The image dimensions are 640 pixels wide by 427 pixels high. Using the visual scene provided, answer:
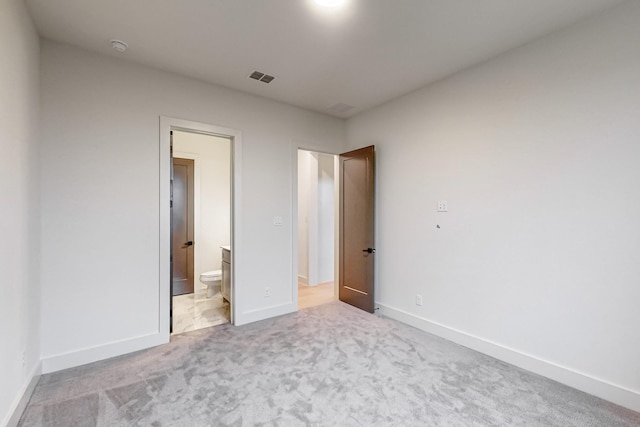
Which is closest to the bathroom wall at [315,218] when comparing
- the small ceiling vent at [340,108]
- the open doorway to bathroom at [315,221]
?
the open doorway to bathroom at [315,221]

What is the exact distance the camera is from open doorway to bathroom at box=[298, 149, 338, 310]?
5270mm

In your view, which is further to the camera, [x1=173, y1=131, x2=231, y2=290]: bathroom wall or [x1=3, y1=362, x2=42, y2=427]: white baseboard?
[x1=173, y1=131, x2=231, y2=290]: bathroom wall

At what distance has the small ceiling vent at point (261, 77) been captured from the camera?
9.73 ft

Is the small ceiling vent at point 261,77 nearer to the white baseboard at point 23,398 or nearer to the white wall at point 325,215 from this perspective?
the white wall at point 325,215

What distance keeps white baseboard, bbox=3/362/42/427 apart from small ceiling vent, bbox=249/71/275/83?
318 centimetres

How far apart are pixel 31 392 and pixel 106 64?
2776mm

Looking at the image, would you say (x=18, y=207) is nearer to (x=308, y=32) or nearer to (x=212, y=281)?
(x=308, y=32)

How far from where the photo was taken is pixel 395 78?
3.05 m

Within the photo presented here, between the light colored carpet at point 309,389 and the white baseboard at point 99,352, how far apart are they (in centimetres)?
8

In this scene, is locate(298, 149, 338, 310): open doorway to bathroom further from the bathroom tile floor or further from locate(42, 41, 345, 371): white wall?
locate(42, 41, 345, 371): white wall

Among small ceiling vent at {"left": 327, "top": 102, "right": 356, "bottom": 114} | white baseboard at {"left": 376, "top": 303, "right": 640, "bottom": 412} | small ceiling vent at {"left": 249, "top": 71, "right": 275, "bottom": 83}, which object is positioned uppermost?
small ceiling vent at {"left": 327, "top": 102, "right": 356, "bottom": 114}

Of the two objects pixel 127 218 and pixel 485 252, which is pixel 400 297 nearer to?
pixel 485 252

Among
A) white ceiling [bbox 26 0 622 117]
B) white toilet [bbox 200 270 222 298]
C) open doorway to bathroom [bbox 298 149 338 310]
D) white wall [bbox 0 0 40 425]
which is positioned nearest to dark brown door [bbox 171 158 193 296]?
white toilet [bbox 200 270 222 298]

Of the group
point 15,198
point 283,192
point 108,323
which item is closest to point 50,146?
point 15,198
